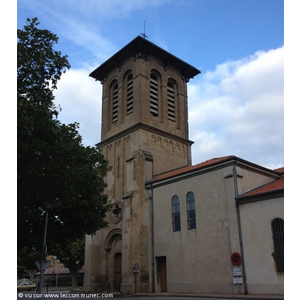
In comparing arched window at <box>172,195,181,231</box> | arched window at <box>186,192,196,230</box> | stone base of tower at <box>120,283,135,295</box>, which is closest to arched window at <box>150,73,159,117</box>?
arched window at <box>172,195,181,231</box>

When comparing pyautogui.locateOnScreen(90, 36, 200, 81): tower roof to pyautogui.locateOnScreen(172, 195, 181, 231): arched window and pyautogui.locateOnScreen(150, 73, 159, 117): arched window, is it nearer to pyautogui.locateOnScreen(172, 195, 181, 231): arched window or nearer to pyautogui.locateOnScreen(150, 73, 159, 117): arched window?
pyautogui.locateOnScreen(150, 73, 159, 117): arched window

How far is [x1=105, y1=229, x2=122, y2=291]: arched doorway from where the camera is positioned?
2816 cm

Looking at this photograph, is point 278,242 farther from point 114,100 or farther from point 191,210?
point 114,100

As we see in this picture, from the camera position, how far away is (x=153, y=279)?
82.4 ft

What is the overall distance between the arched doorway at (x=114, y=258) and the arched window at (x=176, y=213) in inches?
208

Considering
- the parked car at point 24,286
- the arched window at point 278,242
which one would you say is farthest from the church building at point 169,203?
the parked car at point 24,286

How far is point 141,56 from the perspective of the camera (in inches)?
1283

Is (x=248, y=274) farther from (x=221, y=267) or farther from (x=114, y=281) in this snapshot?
(x=114, y=281)

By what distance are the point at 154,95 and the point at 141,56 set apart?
12.5ft

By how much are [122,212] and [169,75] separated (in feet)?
47.7

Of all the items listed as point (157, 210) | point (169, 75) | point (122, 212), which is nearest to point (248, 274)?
point (157, 210)

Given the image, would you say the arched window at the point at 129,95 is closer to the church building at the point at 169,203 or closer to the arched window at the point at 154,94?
the church building at the point at 169,203

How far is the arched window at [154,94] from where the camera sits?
3191 cm

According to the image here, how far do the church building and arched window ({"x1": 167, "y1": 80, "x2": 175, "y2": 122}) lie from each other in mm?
104
